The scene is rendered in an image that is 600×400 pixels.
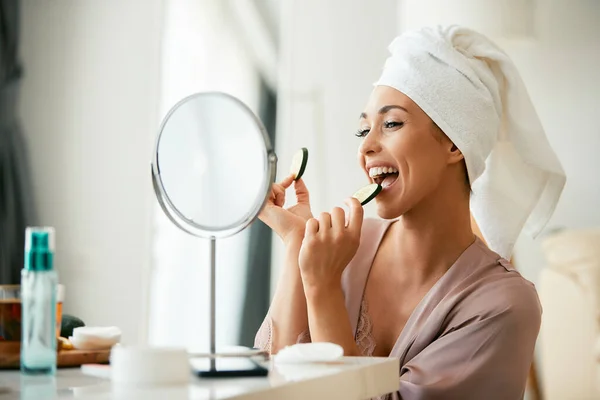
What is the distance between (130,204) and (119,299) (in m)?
0.38

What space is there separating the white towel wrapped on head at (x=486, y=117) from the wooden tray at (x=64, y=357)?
0.92m

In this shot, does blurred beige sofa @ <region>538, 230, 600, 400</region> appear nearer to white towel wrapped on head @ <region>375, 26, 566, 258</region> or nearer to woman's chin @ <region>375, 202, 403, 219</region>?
white towel wrapped on head @ <region>375, 26, 566, 258</region>

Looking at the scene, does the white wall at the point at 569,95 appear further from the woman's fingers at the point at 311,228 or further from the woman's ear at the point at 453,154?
the woman's fingers at the point at 311,228

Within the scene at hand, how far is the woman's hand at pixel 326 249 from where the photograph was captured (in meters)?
1.38

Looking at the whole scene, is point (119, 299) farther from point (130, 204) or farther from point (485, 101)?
point (485, 101)

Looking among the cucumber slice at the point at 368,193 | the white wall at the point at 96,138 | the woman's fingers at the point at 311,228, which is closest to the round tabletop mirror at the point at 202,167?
the woman's fingers at the point at 311,228

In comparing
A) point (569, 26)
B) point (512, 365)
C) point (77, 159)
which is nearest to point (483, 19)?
point (569, 26)

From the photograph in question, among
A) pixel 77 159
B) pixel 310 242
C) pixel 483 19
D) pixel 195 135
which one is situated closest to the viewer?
pixel 195 135

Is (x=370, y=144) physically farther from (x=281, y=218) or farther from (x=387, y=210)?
(x=281, y=218)

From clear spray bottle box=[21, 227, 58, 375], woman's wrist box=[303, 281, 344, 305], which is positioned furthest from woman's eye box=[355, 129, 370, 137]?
clear spray bottle box=[21, 227, 58, 375]

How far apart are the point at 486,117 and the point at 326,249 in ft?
1.73

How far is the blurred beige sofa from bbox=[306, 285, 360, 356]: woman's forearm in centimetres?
187

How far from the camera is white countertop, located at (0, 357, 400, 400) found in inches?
27.7

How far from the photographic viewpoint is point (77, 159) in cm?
340
